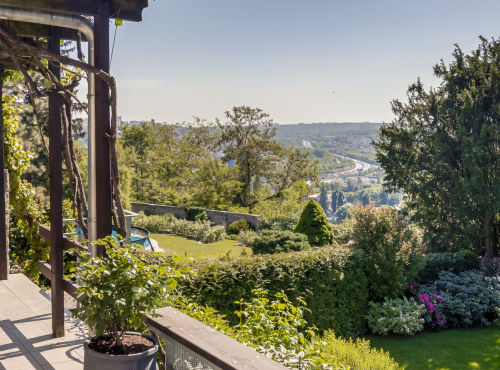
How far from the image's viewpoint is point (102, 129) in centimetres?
246

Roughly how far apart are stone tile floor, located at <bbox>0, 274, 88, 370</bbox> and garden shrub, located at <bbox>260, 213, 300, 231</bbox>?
10.7 meters

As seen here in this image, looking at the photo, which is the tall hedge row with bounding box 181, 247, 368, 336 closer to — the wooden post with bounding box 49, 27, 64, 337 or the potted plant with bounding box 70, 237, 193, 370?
the wooden post with bounding box 49, 27, 64, 337

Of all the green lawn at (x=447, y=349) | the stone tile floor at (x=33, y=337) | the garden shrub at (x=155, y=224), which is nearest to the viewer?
the stone tile floor at (x=33, y=337)

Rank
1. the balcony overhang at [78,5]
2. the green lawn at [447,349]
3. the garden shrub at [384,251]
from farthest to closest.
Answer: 1. the garden shrub at [384,251]
2. the green lawn at [447,349]
3. the balcony overhang at [78,5]

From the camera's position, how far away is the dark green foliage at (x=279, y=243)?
9547 millimetres

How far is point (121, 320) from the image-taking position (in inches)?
69.6

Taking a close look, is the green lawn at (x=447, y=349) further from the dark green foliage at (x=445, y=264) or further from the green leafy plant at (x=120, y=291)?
the green leafy plant at (x=120, y=291)

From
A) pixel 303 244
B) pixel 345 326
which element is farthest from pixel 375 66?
pixel 345 326

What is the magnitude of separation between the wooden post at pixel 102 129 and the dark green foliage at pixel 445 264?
7931mm

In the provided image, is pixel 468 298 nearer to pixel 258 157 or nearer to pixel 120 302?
pixel 120 302

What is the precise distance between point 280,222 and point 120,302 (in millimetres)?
13124

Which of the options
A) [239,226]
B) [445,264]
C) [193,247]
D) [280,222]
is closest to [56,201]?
[445,264]

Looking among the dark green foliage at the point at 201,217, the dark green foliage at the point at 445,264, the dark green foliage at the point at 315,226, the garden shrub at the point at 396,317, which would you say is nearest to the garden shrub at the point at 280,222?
the dark green foliage at the point at 201,217

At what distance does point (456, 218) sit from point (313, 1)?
11.0 metres
